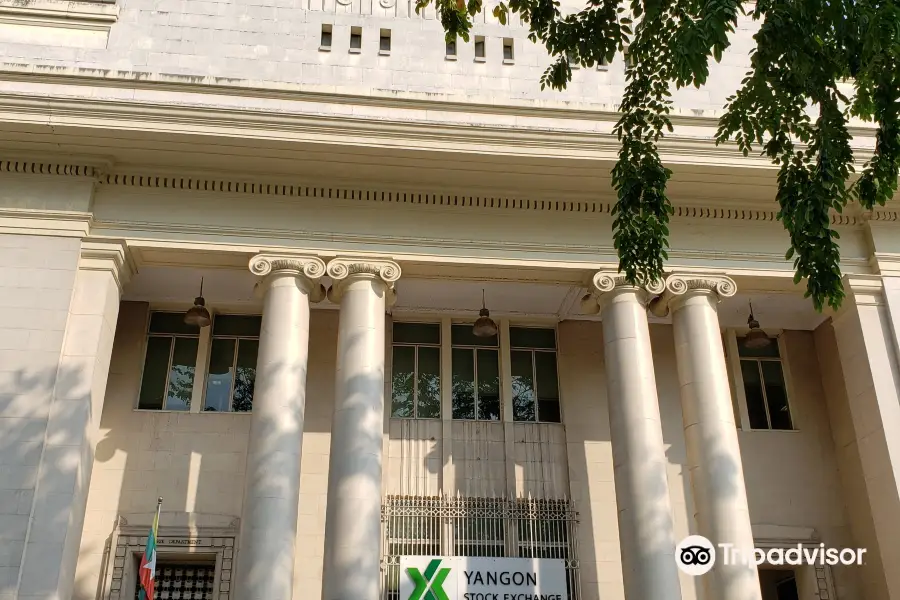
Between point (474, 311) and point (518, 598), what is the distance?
5156 millimetres

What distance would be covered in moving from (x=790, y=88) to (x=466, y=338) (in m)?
9.42

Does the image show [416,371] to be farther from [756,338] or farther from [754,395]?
[754,395]

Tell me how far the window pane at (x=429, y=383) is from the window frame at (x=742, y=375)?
18.6 feet

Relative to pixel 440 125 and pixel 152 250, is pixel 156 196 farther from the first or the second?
pixel 440 125

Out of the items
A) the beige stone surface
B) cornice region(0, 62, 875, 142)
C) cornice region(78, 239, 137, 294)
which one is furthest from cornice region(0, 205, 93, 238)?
the beige stone surface

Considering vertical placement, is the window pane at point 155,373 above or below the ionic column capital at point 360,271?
below

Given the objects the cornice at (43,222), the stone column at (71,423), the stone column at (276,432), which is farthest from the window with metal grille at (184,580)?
the cornice at (43,222)

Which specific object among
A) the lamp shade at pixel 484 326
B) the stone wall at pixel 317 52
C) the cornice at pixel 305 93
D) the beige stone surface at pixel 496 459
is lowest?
the beige stone surface at pixel 496 459

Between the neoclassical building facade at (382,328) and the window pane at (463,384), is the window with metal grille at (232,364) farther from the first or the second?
the window pane at (463,384)

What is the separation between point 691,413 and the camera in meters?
13.5

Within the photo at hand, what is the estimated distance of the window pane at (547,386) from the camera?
16125 mm

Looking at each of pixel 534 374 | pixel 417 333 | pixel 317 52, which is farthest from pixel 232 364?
pixel 317 52

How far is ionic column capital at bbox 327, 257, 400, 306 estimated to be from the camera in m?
13.4

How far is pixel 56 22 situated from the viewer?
47.8ft
